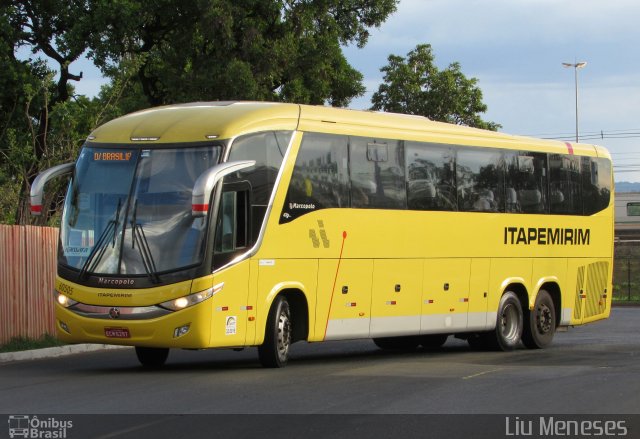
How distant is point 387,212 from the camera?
18.6 m

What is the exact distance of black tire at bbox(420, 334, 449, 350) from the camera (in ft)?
73.9

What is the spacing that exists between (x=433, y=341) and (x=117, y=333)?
9020 mm

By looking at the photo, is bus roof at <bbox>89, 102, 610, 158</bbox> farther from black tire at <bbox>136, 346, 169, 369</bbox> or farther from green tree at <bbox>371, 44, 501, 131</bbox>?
green tree at <bbox>371, 44, 501, 131</bbox>

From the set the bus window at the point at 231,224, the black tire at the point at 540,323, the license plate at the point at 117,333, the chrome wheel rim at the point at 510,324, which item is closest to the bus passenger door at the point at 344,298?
the bus window at the point at 231,224

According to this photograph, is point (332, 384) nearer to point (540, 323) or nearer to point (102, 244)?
point (102, 244)

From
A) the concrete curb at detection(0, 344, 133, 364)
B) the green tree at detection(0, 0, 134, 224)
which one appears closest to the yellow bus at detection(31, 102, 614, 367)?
the concrete curb at detection(0, 344, 133, 364)

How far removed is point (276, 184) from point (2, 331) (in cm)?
643

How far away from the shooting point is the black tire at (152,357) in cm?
1734

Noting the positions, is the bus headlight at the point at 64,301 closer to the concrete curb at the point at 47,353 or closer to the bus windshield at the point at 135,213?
the bus windshield at the point at 135,213

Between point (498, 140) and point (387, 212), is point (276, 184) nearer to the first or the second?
point (387, 212)

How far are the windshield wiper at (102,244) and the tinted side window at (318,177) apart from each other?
7.65 ft

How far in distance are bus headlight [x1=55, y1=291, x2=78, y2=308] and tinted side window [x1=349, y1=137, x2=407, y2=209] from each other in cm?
452

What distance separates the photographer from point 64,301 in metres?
15.9
